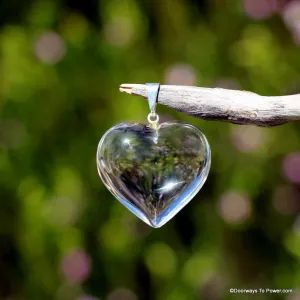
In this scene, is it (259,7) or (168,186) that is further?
(259,7)

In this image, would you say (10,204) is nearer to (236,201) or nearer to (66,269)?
(66,269)

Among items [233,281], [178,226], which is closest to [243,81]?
[178,226]

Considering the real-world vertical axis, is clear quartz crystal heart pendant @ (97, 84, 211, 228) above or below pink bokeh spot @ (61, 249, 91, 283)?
above

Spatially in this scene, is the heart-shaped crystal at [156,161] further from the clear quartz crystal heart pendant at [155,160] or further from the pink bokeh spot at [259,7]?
the pink bokeh spot at [259,7]

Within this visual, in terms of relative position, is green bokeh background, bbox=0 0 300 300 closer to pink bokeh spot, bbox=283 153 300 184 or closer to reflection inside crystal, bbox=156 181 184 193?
pink bokeh spot, bbox=283 153 300 184

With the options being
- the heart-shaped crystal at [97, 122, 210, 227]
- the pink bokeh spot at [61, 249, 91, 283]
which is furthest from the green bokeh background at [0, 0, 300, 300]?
the heart-shaped crystal at [97, 122, 210, 227]

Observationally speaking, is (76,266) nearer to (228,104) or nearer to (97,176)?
(97,176)

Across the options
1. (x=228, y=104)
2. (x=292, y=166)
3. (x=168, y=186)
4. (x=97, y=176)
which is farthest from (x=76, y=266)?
(x=228, y=104)
